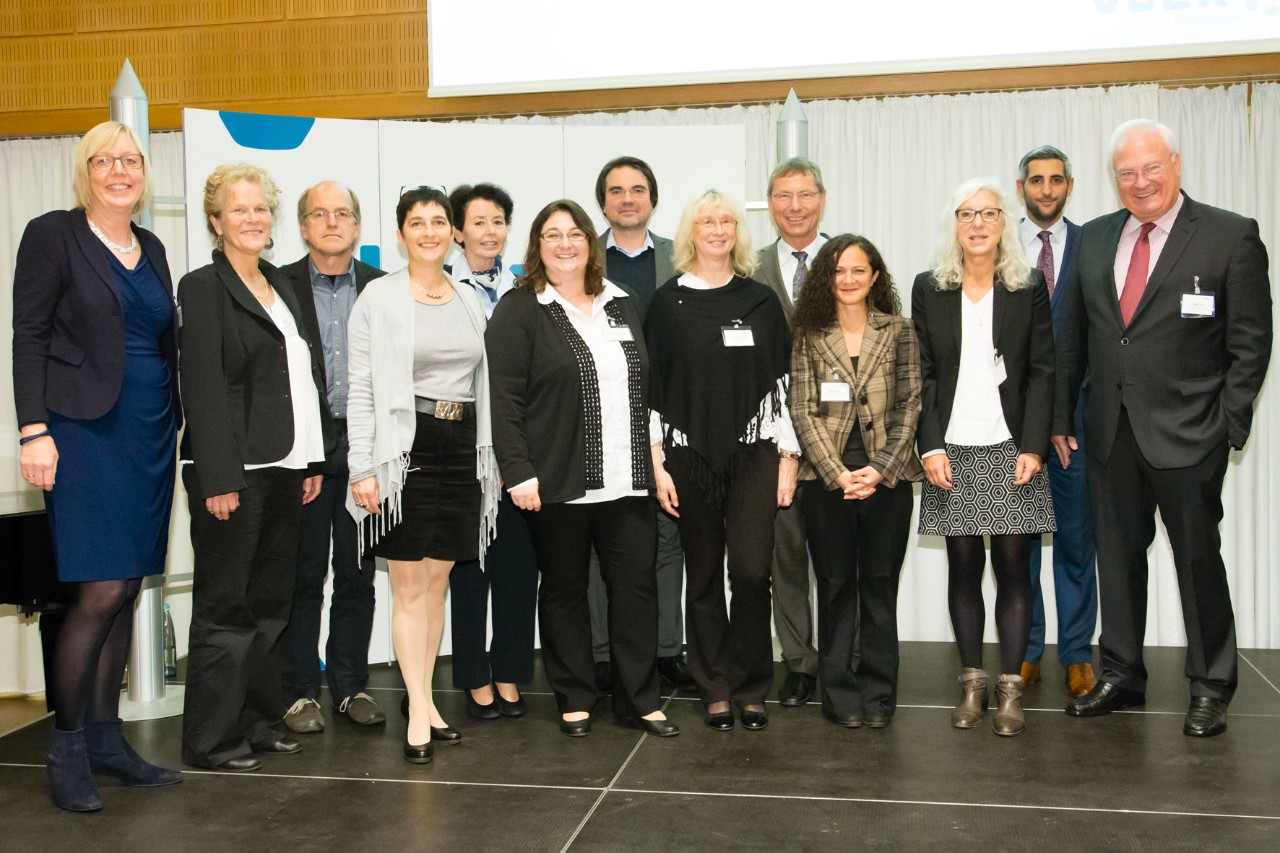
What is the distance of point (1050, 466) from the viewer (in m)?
4.20

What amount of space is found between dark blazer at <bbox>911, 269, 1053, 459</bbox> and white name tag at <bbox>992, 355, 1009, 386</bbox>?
1 cm

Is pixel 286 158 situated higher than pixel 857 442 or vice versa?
pixel 286 158

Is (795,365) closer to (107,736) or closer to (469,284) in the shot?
(469,284)

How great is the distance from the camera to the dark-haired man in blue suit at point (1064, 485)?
408 centimetres

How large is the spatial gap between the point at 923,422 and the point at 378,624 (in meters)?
2.33

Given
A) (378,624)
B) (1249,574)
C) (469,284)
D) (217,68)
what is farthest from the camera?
(217,68)

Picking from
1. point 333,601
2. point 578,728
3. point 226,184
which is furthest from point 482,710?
point 226,184

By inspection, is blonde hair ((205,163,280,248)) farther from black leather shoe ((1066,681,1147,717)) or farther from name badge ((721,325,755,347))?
black leather shoe ((1066,681,1147,717))

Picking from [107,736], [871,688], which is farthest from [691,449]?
[107,736]

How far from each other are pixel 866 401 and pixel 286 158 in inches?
95.9

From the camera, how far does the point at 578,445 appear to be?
3414 millimetres

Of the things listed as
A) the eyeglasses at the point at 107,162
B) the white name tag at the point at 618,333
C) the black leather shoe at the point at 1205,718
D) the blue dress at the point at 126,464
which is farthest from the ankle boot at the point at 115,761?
the black leather shoe at the point at 1205,718

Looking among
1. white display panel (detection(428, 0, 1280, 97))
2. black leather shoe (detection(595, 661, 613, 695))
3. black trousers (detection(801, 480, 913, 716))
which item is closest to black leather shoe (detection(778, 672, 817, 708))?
black trousers (detection(801, 480, 913, 716))

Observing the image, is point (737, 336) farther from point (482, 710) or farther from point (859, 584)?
point (482, 710)
